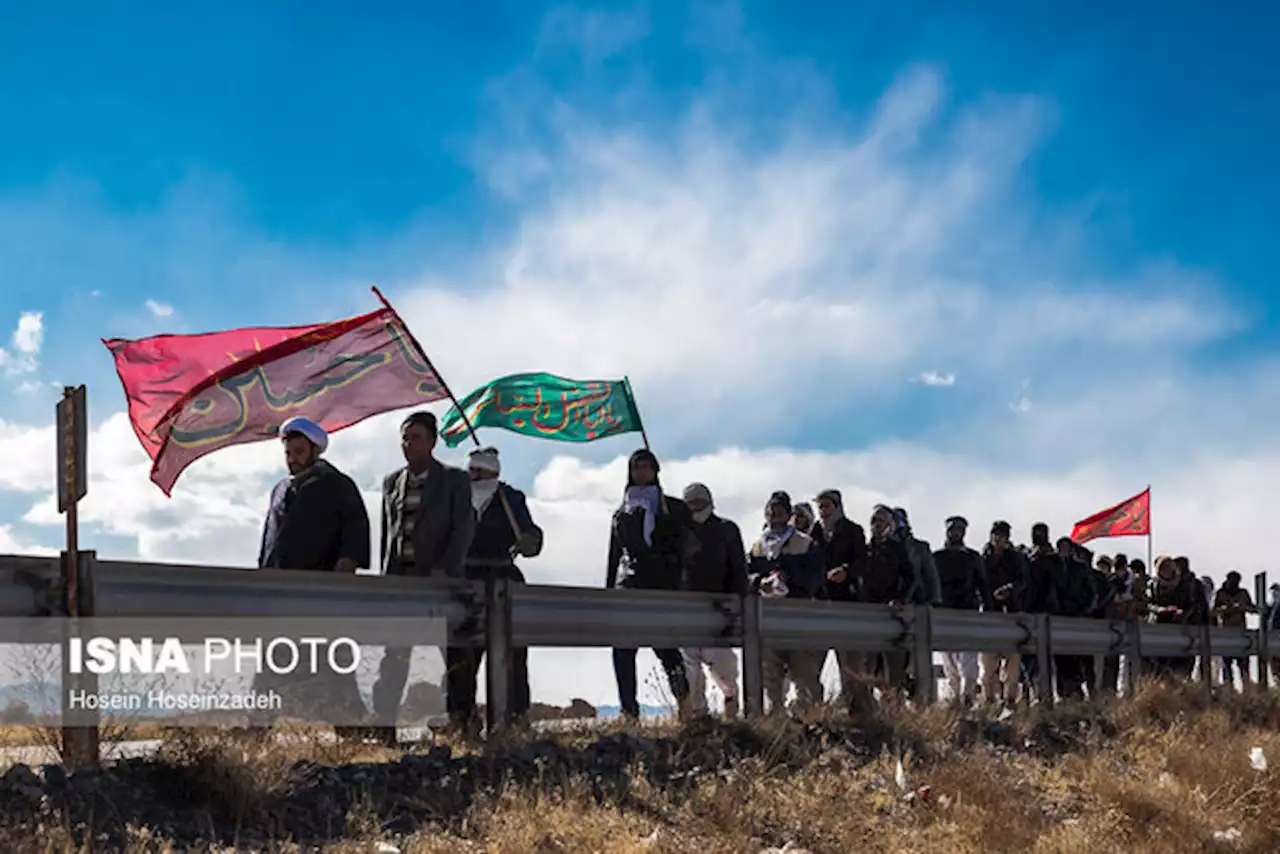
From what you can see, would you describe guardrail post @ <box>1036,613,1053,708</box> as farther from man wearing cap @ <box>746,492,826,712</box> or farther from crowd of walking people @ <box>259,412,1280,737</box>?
man wearing cap @ <box>746,492,826,712</box>

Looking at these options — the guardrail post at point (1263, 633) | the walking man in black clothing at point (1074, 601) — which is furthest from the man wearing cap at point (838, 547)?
the guardrail post at point (1263, 633)

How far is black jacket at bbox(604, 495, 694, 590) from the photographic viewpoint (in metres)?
10.7

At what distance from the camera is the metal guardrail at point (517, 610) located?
6.44m

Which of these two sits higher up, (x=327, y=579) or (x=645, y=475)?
(x=645, y=475)

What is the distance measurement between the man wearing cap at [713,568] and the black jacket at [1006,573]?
5753mm

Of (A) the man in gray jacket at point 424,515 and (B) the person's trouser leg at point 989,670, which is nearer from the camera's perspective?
(A) the man in gray jacket at point 424,515

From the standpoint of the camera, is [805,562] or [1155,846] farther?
[805,562]

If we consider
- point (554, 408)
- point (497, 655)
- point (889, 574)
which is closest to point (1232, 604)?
point (889, 574)

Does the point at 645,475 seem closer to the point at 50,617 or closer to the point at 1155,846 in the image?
the point at 1155,846

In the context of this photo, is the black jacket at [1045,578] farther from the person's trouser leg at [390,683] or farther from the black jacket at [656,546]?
the person's trouser leg at [390,683]

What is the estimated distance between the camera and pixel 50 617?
624cm

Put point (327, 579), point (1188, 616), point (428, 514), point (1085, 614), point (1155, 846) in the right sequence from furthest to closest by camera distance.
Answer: point (1188, 616) → point (1085, 614) → point (428, 514) → point (1155, 846) → point (327, 579)

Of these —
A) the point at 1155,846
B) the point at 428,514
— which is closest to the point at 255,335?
the point at 428,514

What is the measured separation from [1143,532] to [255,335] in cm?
1655
